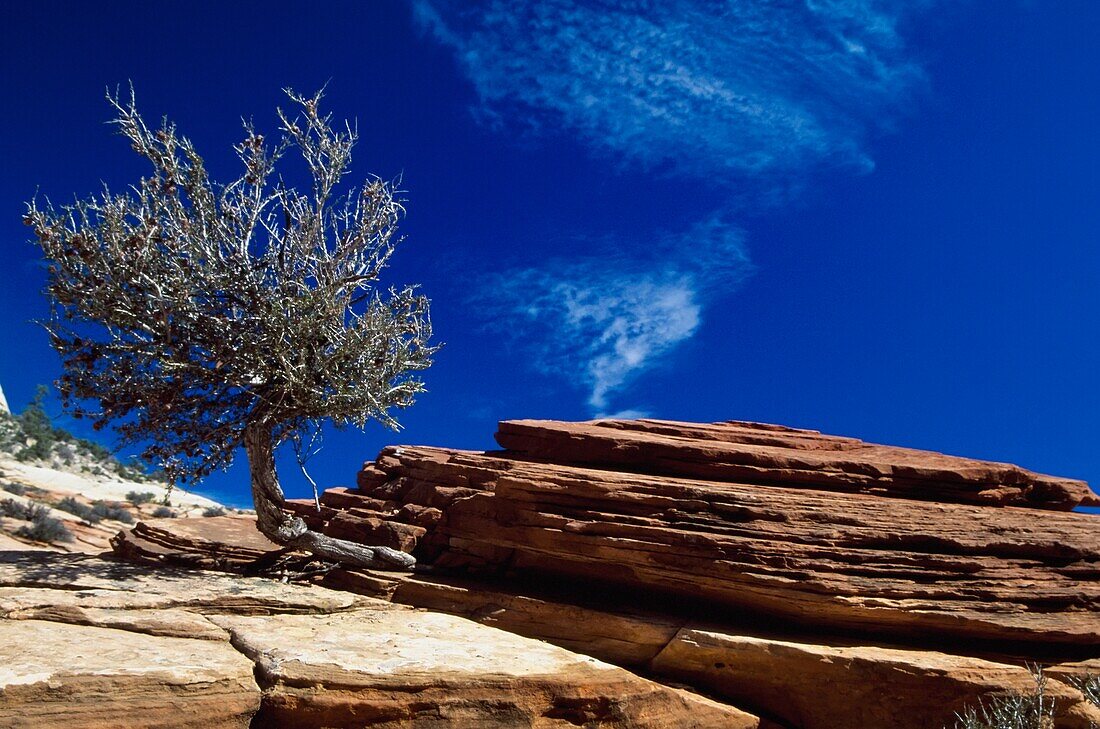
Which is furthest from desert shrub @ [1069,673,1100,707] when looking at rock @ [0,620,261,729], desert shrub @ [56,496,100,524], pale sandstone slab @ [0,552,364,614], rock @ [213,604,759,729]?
desert shrub @ [56,496,100,524]

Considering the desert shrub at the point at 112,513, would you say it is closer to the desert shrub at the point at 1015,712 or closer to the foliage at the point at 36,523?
the foliage at the point at 36,523

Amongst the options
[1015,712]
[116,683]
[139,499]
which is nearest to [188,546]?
[116,683]

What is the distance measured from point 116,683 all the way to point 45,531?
47.7ft

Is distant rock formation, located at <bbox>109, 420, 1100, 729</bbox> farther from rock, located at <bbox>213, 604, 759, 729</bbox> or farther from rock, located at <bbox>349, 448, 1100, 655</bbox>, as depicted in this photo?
rock, located at <bbox>213, 604, 759, 729</bbox>

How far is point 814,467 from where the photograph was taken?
11.8 metres

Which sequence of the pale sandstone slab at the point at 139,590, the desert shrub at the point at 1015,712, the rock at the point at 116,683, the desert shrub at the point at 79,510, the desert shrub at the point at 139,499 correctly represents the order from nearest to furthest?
the rock at the point at 116,683 < the desert shrub at the point at 1015,712 < the pale sandstone slab at the point at 139,590 < the desert shrub at the point at 79,510 < the desert shrub at the point at 139,499

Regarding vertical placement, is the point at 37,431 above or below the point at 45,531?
above

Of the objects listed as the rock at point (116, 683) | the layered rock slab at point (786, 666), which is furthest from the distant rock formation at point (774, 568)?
the rock at point (116, 683)

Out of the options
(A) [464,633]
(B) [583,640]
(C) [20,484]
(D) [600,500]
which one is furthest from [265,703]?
(C) [20,484]

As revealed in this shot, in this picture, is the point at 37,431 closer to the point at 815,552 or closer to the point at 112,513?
the point at 112,513

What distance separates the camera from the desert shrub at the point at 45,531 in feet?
57.7

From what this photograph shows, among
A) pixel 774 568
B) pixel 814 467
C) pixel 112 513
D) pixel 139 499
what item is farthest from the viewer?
pixel 139 499

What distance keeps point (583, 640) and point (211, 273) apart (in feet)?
29.7

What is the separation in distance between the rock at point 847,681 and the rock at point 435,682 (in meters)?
0.54
